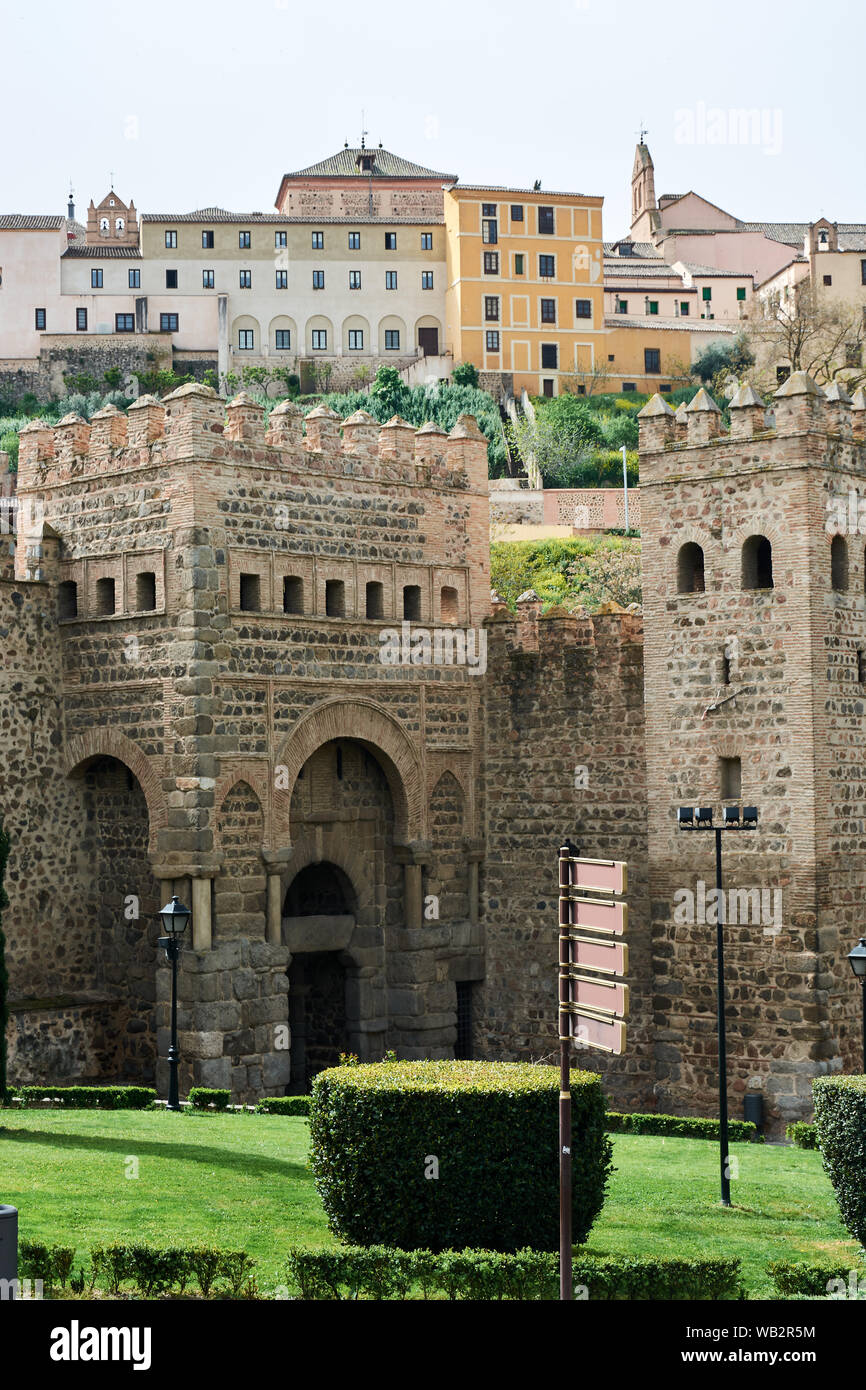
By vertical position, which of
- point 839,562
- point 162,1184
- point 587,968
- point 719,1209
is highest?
point 839,562

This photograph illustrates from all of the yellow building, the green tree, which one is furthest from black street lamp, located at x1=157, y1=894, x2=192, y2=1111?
the yellow building

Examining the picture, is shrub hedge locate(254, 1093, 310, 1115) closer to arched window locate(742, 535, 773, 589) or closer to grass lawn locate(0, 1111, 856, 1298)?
grass lawn locate(0, 1111, 856, 1298)

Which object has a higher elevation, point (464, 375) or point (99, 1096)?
point (464, 375)

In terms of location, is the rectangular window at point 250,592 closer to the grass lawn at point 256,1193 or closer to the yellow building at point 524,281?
the grass lawn at point 256,1193

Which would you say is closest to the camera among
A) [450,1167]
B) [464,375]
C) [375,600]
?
[450,1167]

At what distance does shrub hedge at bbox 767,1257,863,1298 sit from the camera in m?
14.6

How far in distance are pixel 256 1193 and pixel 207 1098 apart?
7.44 m

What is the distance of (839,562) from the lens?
26.7 metres

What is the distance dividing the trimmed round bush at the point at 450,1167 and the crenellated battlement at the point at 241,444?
13.3m

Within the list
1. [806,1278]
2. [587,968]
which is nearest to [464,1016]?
[806,1278]

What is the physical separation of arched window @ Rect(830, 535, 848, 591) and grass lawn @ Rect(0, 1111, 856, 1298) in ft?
27.7

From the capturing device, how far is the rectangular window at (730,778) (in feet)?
86.7

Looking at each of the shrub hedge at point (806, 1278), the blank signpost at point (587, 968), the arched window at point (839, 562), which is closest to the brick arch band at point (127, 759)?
the arched window at point (839, 562)

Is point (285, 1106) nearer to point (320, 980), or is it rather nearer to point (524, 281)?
point (320, 980)
